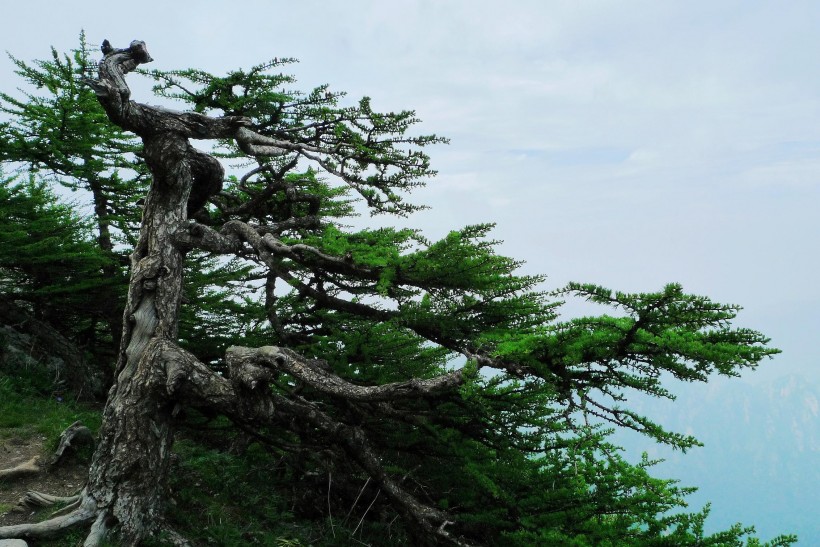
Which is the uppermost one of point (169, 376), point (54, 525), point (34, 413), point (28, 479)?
point (169, 376)

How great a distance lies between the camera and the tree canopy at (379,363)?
5.91 metres

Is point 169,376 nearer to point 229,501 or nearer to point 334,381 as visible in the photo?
point 334,381

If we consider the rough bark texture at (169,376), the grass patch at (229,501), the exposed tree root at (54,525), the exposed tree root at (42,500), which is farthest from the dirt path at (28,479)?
the grass patch at (229,501)

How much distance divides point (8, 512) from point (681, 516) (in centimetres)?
829

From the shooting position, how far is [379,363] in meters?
9.55

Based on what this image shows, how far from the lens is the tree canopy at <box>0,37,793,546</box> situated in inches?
233

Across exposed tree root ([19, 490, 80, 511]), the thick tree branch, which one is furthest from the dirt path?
the thick tree branch

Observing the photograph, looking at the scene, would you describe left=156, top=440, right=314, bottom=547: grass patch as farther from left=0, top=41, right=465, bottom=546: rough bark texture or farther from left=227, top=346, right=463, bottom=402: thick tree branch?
left=227, top=346, right=463, bottom=402: thick tree branch

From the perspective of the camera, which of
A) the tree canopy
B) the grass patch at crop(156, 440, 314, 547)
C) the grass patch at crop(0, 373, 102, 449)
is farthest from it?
the grass patch at crop(0, 373, 102, 449)

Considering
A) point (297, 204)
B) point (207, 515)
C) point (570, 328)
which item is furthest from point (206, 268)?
point (570, 328)

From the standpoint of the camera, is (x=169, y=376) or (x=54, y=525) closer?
(x=54, y=525)

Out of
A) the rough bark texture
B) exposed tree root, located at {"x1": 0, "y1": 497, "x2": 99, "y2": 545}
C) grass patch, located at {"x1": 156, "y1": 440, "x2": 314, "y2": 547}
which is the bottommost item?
exposed tree root, located at {"x1": 0, "y1": 497, "x2": 99, "y2": 545}

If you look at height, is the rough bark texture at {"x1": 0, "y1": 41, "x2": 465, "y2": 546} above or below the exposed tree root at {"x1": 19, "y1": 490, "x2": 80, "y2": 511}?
above

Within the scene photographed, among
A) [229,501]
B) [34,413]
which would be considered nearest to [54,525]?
[229,501]
